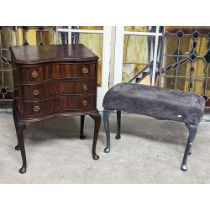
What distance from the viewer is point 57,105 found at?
2.32m

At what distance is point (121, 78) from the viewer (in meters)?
3.47

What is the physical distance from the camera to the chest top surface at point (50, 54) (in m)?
2.13

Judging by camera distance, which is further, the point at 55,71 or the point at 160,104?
the point at 160,104

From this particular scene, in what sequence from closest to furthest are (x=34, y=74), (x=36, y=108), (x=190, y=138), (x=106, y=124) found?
(x=34, y=74) < (x=36, y=108) < (x=190, y=138) < (x=106, y=124)

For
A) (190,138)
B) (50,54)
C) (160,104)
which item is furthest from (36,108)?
(190,138)

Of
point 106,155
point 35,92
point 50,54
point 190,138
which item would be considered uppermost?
point 50,54

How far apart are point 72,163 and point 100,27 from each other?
4.97ft

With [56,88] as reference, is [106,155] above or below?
below

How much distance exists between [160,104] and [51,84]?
838 millimetres

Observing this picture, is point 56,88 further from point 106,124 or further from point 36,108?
point 106,124

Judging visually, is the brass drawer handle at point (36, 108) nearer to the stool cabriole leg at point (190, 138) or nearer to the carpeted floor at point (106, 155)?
the carpeted floor at point (106, 155)

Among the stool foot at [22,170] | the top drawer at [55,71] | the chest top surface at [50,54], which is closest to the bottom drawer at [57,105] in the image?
the top drawer at [55,71]

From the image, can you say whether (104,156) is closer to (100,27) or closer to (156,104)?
(156,104)

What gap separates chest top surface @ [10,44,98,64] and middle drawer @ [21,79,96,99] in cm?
16
